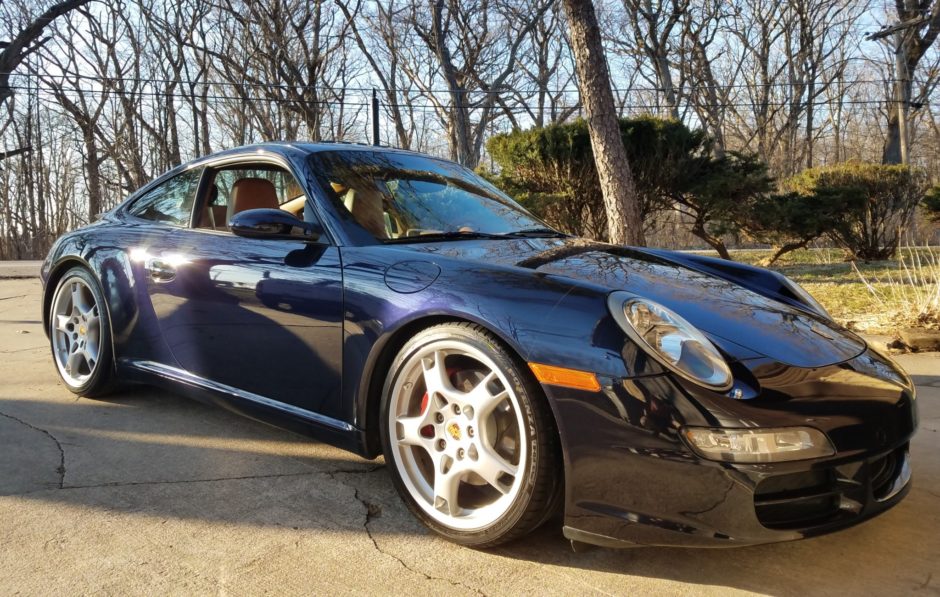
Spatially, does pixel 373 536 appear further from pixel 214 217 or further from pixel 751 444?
pixel 214 217

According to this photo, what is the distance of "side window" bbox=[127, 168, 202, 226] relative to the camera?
345 centimetres

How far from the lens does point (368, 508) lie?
243 cm

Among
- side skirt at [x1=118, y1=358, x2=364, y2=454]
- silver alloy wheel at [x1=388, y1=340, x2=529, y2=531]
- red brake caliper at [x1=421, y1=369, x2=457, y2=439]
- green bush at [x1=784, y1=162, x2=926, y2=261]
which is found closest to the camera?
silver alloy wheel at [x1=388, y1=340, x2=529, y2=531]

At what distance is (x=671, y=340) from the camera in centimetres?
190

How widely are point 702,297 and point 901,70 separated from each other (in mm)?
24310

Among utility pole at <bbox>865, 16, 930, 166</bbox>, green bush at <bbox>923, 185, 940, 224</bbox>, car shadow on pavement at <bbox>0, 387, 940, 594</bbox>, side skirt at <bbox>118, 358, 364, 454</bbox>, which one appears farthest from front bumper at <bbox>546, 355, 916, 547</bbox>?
utility pole at <bbox>865, 16, 930, 166</bbox>

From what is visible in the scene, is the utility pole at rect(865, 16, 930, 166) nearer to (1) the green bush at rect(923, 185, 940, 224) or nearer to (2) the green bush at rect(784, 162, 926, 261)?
(1) the green bush at rect(923, 185, 940, 224)

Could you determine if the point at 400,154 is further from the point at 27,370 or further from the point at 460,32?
the point at 460,32

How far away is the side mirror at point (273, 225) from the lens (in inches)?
104

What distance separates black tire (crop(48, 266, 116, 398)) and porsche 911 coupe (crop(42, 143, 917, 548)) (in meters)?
0.13

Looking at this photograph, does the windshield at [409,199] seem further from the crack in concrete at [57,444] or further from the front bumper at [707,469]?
the crack in concrete at [57,444]

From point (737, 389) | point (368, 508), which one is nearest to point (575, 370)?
point (737, 389)

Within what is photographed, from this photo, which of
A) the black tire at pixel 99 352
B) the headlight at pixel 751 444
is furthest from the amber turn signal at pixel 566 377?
the black tire at pixel 99 352

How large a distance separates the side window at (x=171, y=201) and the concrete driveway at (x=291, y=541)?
1.08 metres
